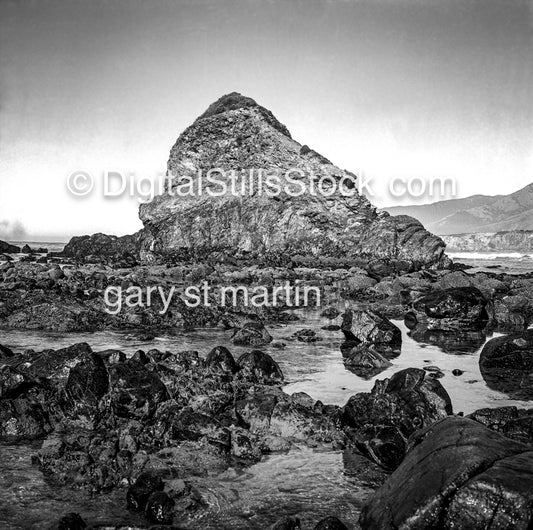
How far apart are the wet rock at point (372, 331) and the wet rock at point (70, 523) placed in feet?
33.4

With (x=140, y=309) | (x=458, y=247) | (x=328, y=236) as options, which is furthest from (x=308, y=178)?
(x=458, y=247)

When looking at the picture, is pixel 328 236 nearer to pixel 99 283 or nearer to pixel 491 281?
pixel 491 281

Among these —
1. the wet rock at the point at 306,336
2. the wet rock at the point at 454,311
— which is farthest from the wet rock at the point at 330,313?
the wet rock at the point at 306,336

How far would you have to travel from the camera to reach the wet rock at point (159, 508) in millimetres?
5098

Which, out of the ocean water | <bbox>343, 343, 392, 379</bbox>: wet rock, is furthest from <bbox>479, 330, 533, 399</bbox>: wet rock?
<bbox>343, 343, 392, 379</bbox>: wet rock

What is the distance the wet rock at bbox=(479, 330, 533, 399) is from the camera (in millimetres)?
10539

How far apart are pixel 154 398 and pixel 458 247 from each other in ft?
466

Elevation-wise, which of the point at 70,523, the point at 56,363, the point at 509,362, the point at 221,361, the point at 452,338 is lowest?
the point at 452,338

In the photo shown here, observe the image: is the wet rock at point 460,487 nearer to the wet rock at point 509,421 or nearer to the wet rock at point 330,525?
the wet rock at point 330,525

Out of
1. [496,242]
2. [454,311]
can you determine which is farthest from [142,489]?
[496,242]

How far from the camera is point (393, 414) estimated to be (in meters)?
7.47

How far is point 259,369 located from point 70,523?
6.03 m

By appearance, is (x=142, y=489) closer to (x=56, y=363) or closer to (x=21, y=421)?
(x=21, y=421)

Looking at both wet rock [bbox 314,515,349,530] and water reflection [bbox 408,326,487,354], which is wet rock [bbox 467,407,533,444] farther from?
water reflection [bbox 408,326,487,354]
